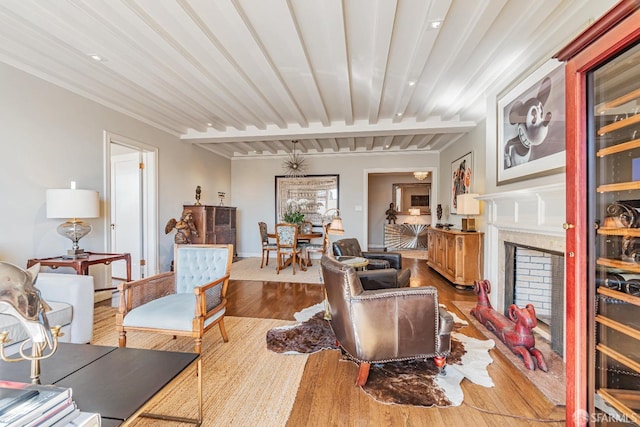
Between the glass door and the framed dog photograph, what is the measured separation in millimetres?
1114

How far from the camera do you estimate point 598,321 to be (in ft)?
4.01

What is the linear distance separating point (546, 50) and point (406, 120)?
7.63 ft

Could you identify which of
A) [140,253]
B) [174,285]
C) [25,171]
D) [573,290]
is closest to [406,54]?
[573,290]

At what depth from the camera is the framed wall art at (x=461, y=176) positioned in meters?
4.76

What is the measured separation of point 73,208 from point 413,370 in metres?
3.52

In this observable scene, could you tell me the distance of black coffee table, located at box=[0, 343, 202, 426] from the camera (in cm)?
108

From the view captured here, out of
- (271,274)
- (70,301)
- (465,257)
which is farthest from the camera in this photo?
(271,274)

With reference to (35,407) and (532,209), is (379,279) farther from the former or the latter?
(35,407)

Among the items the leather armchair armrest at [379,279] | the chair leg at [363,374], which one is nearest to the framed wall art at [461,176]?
the leather armchair armrest at [379,279]

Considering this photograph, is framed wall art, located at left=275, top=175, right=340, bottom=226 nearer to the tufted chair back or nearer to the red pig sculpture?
the tufted chair back

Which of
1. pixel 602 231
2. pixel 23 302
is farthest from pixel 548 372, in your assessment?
pixel 23 302

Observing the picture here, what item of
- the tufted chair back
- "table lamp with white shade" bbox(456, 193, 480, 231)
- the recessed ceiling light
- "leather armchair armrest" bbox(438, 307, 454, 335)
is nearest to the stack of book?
the tufted chair back

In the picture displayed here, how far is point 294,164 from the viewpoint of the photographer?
6.88m

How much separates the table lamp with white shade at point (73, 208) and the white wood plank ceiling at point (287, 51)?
4.35 ft
